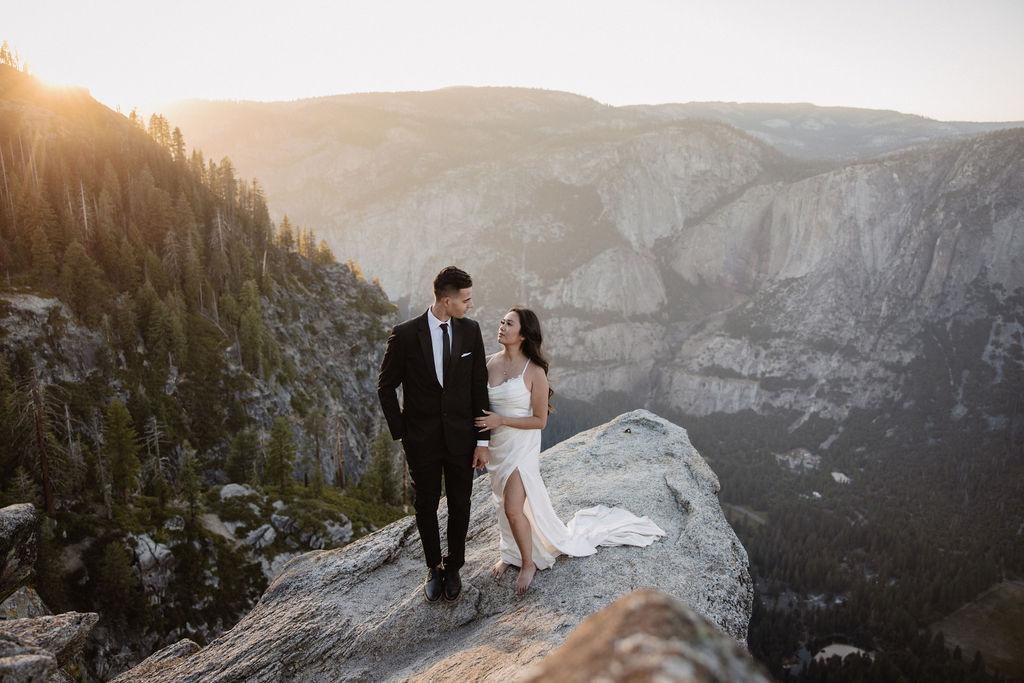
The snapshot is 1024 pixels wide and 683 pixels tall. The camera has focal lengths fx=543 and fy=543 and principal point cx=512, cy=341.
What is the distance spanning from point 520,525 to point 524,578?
656 millimetres

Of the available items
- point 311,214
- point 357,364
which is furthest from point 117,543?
point 311,214

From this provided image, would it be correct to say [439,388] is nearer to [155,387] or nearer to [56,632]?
[56,632]

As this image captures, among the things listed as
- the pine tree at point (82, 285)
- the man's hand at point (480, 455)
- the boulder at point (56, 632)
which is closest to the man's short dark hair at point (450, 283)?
the man's hand at point (480, 455)

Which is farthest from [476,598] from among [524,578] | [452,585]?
[524,578]

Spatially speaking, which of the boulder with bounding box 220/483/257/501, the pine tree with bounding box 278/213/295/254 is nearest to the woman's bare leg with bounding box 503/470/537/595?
the boulder with bounding box 220/483/257/501

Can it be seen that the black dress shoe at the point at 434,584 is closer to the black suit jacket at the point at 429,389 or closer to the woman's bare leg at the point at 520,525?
the woman's bare leg at the point at 520,525

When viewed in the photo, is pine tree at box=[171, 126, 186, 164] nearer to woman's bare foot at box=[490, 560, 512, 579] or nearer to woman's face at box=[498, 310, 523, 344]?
woman's face at box=[498, 310, 523, 344]

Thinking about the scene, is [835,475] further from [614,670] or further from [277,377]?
[614,670]

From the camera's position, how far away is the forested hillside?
25797mm

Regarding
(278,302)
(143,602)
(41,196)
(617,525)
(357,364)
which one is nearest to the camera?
(617,525)

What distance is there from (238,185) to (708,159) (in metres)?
158

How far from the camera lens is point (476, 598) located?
22.4 ft

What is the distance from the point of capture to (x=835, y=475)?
395 ft

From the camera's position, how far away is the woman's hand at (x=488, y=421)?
6254mm
